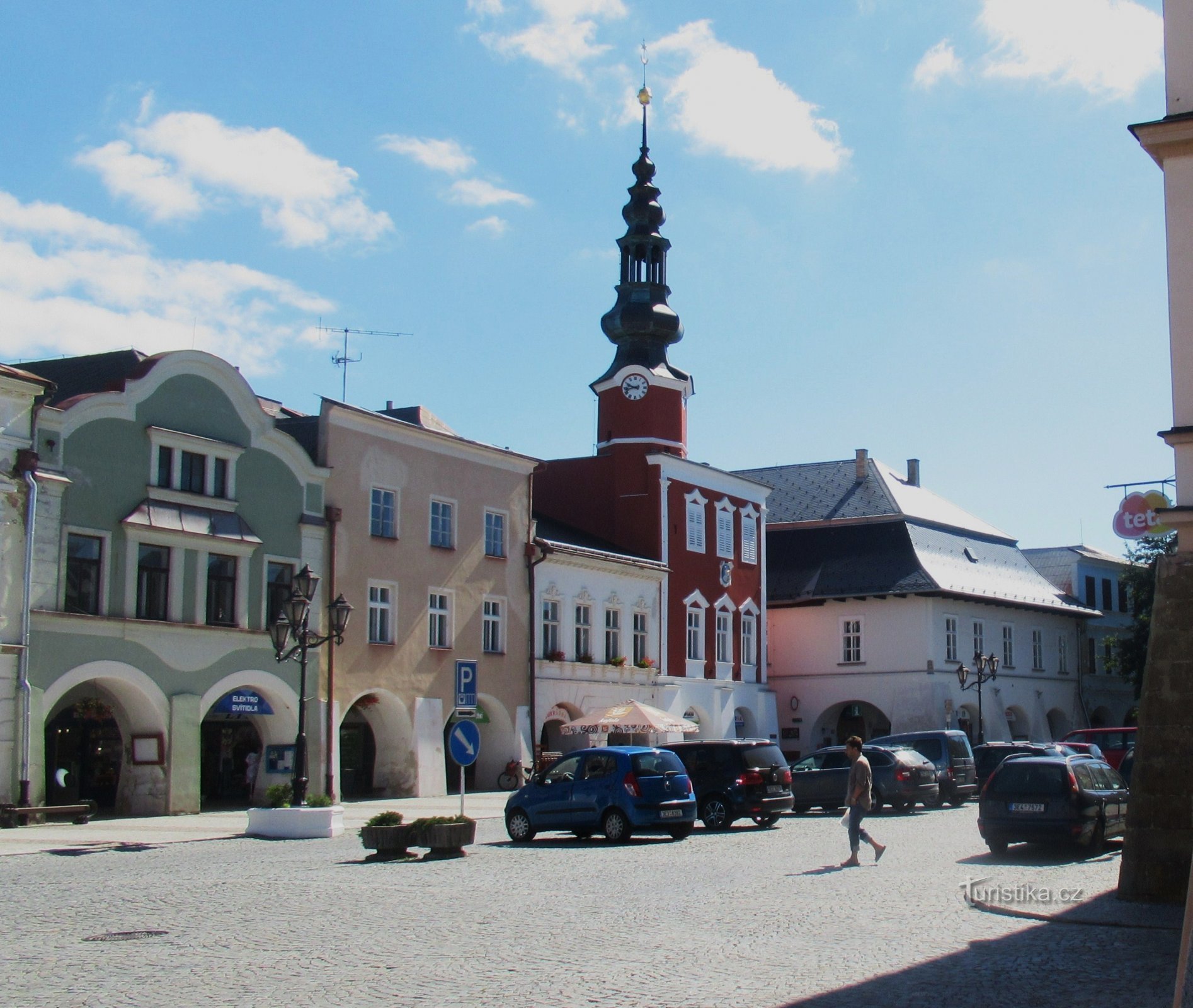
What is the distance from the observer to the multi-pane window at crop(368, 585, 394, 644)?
3697 cm

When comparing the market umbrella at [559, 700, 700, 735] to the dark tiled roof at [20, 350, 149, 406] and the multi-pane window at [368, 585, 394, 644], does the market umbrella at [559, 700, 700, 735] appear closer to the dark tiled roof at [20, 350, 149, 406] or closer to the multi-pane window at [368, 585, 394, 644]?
the multi-pane window at [368, 585, 394, 644]

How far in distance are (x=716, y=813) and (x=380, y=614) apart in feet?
43.5

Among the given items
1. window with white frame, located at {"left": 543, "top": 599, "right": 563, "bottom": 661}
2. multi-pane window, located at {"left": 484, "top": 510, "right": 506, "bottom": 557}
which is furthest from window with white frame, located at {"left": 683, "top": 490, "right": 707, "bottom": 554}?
multi-pane window, located at {"left": 484, "top": 510, "right": 506, "bottom": 557}

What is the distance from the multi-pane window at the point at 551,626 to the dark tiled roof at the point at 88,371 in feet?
47.4

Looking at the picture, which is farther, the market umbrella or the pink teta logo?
the market umbrella

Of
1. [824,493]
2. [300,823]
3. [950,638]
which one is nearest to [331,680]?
[300,823]

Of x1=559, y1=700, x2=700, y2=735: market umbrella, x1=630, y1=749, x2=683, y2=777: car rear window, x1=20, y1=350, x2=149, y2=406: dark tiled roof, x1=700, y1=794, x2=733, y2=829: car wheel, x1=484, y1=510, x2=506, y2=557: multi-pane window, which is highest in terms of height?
x1=20, y1=350, x2=149, y2=406: dark tiled roof

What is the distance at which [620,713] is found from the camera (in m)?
39.3

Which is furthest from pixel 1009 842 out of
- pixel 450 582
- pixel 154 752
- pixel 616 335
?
pixel 616 335

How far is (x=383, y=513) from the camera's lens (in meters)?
37.9

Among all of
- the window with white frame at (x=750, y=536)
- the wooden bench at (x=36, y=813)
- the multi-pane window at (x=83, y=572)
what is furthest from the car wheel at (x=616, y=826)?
the window with white frame at (x=750, y=536)

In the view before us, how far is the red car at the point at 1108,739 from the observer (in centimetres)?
3888

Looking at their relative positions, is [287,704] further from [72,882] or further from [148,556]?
[72,882]

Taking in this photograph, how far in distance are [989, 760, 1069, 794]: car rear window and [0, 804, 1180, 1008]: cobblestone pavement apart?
93 cm
